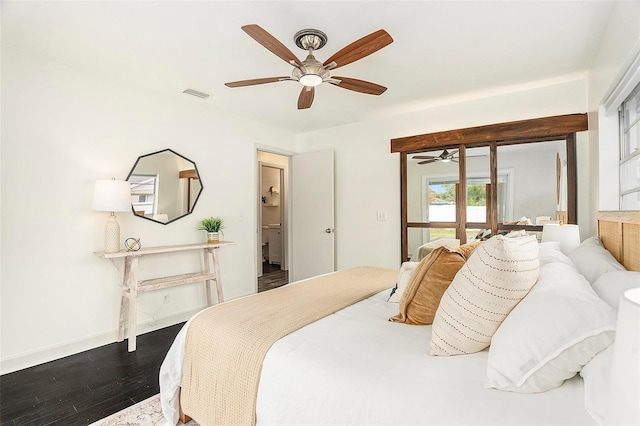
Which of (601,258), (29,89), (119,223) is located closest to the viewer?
(601,258)

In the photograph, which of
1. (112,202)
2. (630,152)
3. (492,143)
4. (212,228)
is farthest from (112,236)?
(630,152)

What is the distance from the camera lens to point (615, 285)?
43.8 inches

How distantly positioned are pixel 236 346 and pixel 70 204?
2290mm

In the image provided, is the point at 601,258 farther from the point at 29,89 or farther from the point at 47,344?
the point at 29,89

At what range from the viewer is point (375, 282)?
7.81 ft

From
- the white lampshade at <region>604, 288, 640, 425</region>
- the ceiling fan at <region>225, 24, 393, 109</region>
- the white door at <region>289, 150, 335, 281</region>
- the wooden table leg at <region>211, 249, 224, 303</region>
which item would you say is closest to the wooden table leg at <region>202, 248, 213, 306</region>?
the wooden table leg at <region>211, 249, 224, 303</region>

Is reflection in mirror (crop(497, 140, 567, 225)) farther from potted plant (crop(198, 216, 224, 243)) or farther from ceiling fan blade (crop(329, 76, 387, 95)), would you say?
potted plant (crop(198, 216, 224, 243))

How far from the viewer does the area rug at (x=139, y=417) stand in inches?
69.7

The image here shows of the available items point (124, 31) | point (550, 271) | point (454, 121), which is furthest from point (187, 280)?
point (454, 121)

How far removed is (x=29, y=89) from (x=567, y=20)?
393cm

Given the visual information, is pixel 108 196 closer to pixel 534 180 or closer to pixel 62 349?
pixel 62 349

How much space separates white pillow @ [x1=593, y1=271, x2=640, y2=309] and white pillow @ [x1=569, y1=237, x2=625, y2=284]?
0.78ft

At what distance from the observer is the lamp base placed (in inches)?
109

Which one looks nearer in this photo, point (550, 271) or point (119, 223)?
point (550, 271)
